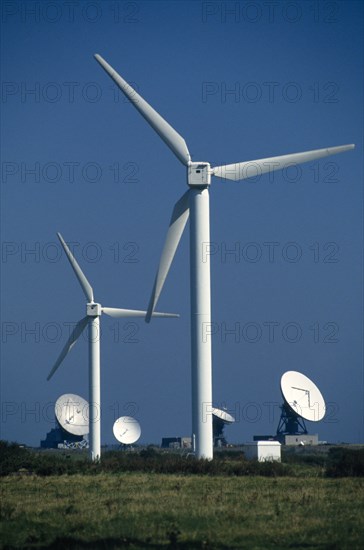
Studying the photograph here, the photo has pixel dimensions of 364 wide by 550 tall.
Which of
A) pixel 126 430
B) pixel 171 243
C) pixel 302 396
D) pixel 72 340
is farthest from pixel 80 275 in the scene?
pixel 126 430

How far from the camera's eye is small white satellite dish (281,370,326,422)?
135m

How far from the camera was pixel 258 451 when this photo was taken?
263ft

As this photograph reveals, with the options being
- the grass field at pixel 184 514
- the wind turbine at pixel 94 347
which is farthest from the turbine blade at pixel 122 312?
the grass field at pixel 184 514

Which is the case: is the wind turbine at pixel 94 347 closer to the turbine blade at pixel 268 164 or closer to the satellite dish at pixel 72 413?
the turbine blade at pixel 268 164

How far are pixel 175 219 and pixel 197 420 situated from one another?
12585 millimetres

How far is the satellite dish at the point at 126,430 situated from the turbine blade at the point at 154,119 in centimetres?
10132

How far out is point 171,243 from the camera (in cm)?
6944

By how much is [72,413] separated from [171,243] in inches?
4374

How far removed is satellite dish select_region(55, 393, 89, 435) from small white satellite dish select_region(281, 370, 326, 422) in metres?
44.8

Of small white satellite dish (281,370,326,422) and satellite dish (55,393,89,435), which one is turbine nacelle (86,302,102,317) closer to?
small white satellite dish (281,370,326,422)

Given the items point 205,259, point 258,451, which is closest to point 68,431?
point 258,451

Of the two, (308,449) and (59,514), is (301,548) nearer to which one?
(59,514)

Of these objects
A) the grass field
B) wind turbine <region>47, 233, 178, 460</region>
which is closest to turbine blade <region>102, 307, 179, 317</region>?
wind turbine <region>47, 233, 178, 460</region>

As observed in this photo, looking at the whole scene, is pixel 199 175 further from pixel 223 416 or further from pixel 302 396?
pixel 223 416
